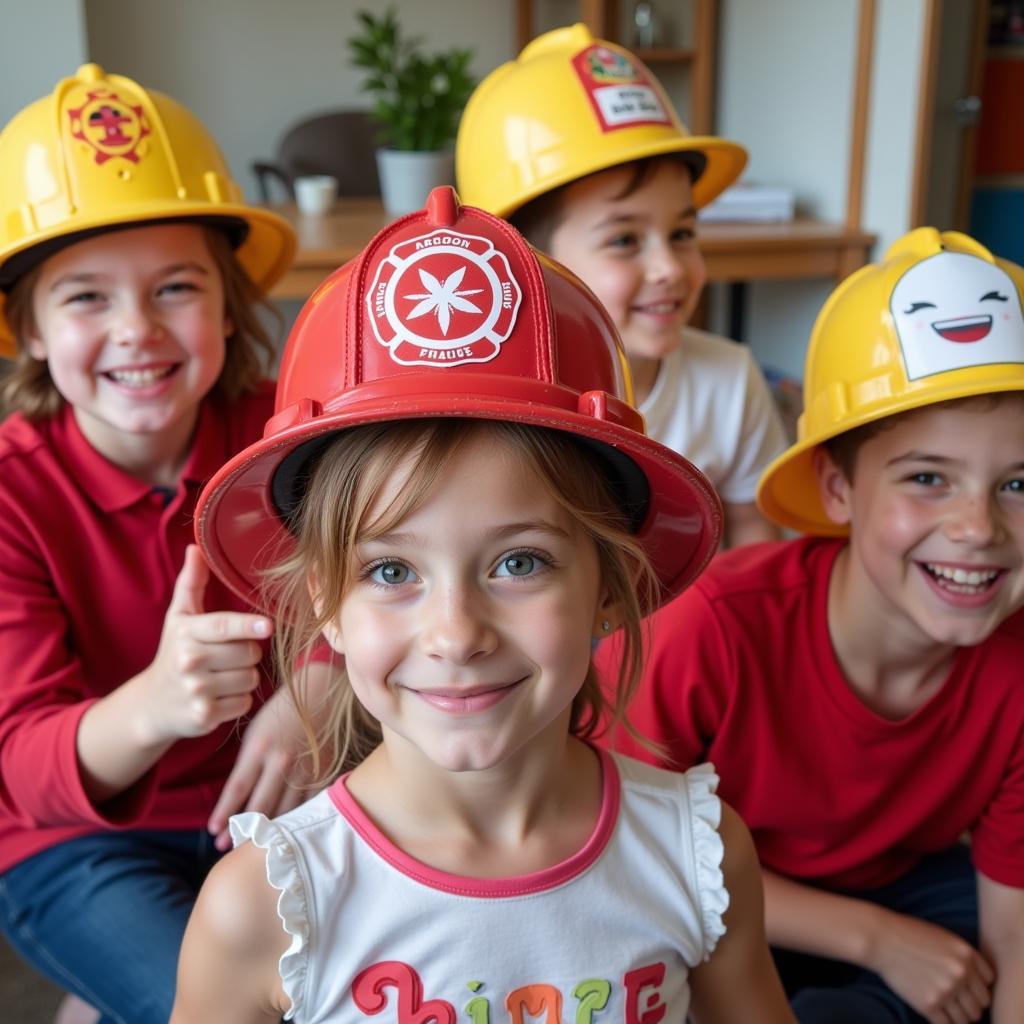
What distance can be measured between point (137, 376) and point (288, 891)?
2.34 ft

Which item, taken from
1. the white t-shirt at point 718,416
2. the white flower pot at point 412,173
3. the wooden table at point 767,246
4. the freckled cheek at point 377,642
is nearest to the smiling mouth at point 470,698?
the freckled cheek at point 377,642

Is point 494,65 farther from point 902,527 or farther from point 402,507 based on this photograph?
point 402,507

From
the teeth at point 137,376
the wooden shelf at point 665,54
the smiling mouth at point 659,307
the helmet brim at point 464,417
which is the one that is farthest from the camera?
the wooden shelf at point 665,54

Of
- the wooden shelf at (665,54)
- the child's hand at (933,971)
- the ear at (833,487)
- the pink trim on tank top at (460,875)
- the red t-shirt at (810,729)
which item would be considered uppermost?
the wooden shelf at (665,54)

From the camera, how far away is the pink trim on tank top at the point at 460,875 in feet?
2.90

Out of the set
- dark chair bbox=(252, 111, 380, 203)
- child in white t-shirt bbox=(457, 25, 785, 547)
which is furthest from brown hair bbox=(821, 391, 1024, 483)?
dark chair bbox=(252, 111, 380, 203)

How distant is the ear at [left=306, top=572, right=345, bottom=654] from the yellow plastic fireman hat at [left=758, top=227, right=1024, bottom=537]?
590 mm

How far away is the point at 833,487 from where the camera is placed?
4.38 feet

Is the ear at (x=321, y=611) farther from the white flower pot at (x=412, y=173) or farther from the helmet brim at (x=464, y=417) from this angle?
the white flower pot at (x=412, y=173)

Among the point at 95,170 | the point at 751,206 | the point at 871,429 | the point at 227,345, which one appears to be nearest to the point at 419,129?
the point at 751,206

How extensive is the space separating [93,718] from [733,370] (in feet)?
3.87

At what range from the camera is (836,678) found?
4.20ft

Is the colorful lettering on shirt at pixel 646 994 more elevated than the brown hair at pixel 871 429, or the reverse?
the brown hair at pixel 871 429

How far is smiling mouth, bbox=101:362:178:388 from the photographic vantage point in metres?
1.36
